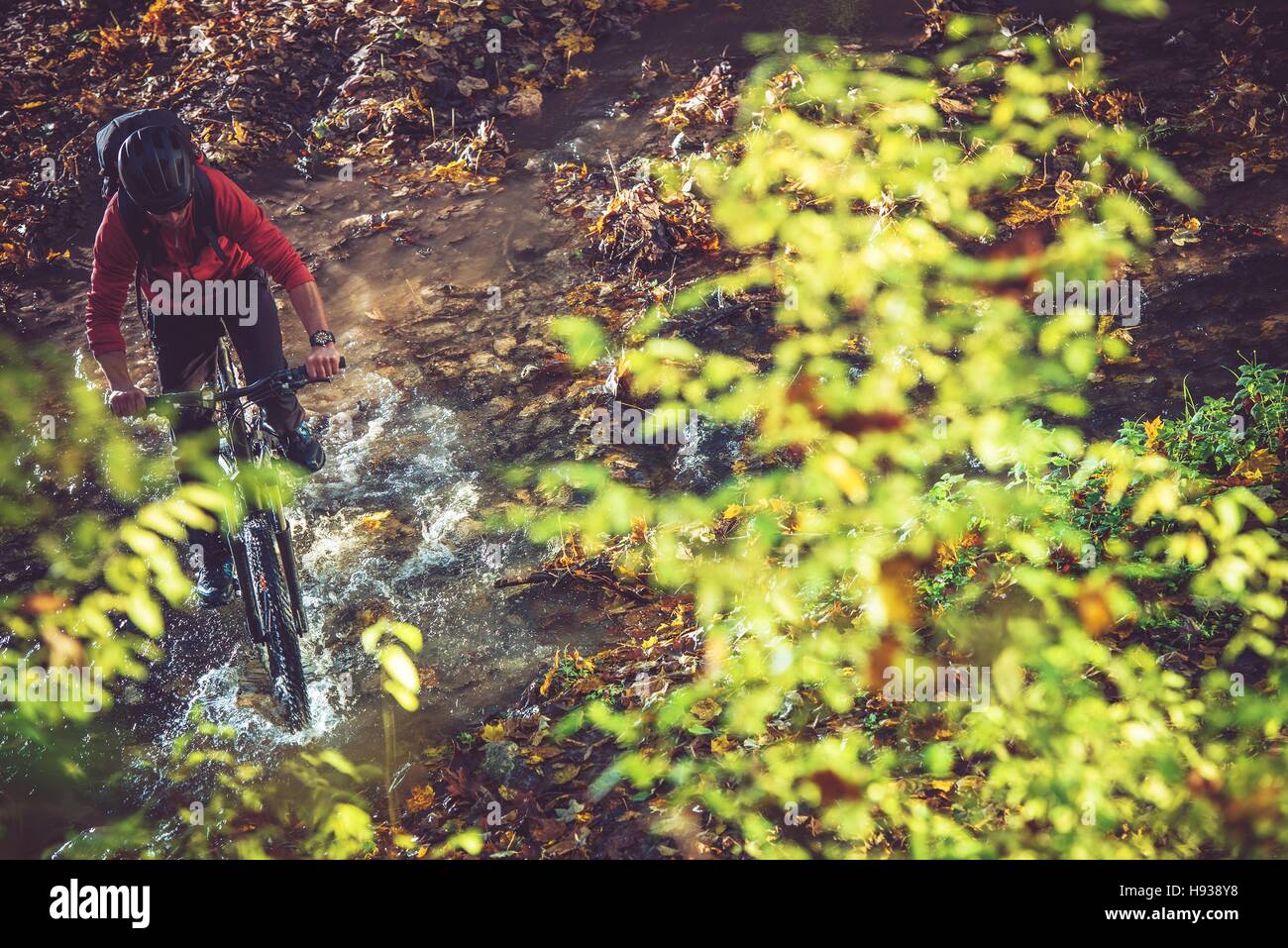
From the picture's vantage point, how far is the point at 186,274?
16.0 feet

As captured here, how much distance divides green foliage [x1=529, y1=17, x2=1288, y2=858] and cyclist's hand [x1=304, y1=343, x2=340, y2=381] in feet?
6.14

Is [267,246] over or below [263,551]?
over

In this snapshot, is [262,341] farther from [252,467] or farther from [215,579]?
[215,579]

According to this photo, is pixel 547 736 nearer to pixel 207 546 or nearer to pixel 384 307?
pixel 207 546

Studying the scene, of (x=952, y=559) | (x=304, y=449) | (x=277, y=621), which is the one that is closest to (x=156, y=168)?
(x=304, y=449)

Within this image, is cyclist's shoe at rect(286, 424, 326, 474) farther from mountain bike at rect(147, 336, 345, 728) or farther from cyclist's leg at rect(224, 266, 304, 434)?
mountain bike at rect(147, 336, 345, 728)

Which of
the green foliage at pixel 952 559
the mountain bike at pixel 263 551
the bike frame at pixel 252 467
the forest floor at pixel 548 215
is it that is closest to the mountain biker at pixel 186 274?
the bike frame at pixel 252 467

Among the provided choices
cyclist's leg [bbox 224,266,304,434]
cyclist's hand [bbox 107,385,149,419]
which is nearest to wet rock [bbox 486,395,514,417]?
cyclist's leg [bbox 224,266,304,434]

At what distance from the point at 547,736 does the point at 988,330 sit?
14.4 ft

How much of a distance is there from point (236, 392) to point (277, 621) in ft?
4.44

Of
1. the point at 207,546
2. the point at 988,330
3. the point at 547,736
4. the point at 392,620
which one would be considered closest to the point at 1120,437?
the point at 988,330

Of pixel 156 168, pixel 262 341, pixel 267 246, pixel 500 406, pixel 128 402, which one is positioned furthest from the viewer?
pixel 500 406

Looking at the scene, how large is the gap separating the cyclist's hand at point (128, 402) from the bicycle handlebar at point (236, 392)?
8 cm

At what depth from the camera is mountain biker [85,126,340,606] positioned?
438 centimetres
